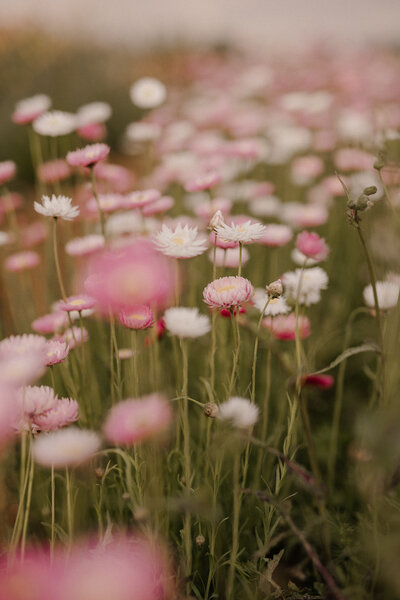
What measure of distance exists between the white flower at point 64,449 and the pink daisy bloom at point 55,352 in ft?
0.33

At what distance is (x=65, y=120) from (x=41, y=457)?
79 cm

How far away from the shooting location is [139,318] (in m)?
0.64

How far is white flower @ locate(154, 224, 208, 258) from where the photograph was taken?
2.12 ft

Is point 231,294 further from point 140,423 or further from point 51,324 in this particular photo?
point 51,324

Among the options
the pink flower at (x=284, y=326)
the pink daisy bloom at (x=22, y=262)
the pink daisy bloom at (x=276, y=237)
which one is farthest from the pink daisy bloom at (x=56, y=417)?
the pink daisy bloom at (x=22, y=262)

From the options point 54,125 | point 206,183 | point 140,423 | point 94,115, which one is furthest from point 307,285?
point 94,115

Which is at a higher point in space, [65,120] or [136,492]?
[65,120]

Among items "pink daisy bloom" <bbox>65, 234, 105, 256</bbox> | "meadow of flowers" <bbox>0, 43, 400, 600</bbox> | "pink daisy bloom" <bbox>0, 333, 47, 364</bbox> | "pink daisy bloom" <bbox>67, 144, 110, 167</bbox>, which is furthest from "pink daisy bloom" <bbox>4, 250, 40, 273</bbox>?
"pink daisy bloom" <bbox>0, 333, 47, 364</bbox>

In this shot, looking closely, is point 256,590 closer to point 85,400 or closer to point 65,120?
point 85,400

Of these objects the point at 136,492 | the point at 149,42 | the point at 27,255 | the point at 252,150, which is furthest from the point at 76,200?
the point at 149,42

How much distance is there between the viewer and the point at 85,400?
810mm

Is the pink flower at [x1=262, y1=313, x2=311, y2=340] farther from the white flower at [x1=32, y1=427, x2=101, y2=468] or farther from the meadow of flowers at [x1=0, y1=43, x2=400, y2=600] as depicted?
the white flower at [x1=32, y1=427, x2=101, y2=468]

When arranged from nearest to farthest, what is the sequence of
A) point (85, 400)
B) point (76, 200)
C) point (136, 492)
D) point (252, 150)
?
point (136, 492)
point (85, 400)
point (252, 150)
point (76, 200)

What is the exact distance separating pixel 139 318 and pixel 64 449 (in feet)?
0.60
